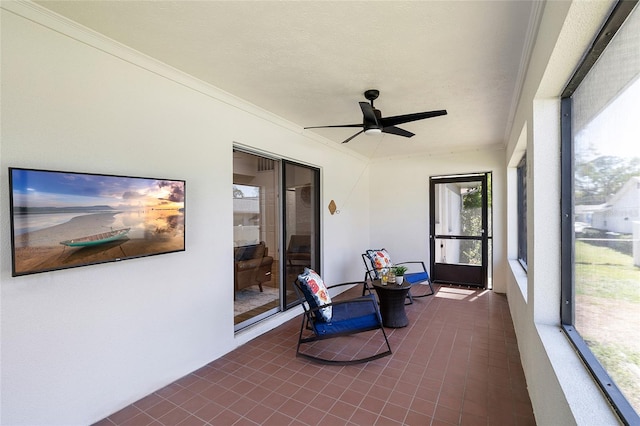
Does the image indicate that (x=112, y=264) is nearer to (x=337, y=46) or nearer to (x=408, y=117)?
(x=337, y=46)

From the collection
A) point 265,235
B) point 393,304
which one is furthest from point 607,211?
point 265,235

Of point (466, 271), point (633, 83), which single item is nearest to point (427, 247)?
point (466, 271)

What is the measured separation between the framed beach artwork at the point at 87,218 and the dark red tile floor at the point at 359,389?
1.23 m

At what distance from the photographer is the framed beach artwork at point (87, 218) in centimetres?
177

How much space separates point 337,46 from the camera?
7.52 feet

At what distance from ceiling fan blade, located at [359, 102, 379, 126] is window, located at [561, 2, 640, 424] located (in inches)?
56.6

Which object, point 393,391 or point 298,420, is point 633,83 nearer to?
point 393,391

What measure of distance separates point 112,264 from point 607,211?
120 inches

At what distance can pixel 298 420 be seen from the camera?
2.14 m

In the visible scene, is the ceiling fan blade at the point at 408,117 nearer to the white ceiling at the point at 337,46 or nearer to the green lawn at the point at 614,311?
the white ceiling at the point at 337,46

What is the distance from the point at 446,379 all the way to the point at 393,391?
0.54m

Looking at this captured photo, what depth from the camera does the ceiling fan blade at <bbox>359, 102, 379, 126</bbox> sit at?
274 centimetres

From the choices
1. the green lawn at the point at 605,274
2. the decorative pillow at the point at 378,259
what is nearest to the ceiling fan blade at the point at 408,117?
the green lawn at the point at 605,274

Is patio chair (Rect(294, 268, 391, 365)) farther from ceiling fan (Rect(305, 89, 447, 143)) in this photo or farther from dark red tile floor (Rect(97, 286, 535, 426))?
ceiling fan (Rect(305, 89, 447, 143))
